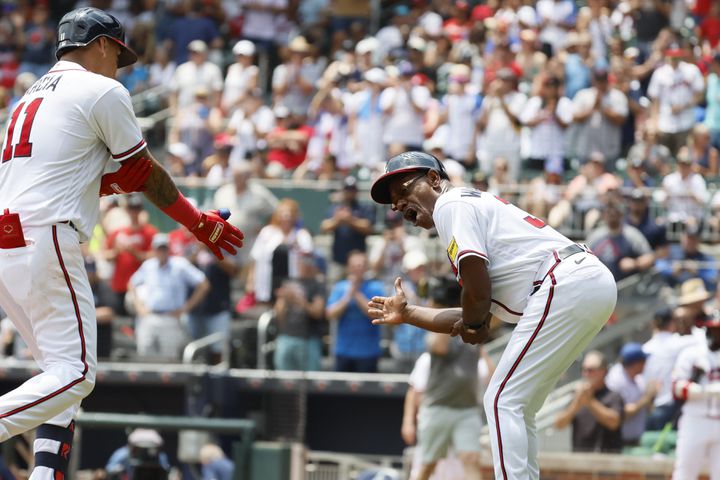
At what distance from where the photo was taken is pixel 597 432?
38.1ft

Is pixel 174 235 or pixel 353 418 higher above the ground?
pixel 174 235

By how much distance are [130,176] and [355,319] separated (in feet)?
24.8

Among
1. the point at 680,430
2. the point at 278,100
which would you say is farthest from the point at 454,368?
the point at 278,100

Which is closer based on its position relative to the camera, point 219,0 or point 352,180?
point 352,180

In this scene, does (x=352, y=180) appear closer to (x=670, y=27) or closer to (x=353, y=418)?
(x=353, y=418)

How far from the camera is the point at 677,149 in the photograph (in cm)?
1577

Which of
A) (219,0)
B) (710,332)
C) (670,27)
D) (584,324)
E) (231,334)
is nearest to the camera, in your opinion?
(584,324)

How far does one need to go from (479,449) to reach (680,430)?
1.63 metres

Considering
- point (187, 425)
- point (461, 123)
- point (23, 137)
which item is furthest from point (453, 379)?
point (461, 123)

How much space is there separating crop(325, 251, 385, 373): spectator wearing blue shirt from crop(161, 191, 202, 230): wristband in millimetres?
7026

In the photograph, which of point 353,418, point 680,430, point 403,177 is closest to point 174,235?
point 353,418

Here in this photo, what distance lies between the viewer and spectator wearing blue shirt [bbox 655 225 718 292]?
1346 cm

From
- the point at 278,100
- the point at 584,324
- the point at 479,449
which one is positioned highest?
the point at 278,100

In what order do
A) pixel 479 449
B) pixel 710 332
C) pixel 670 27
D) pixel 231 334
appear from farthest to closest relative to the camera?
pixel 670 27 → pixel 231 334 → pixel 479 449 → pixel 710 332
